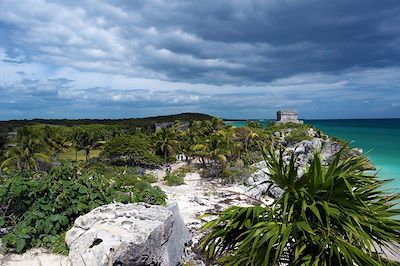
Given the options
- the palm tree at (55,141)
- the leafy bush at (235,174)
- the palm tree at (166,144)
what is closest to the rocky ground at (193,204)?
the leafy bush at (235,174)

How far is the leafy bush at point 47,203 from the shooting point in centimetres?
762

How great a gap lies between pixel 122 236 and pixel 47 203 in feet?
8.23

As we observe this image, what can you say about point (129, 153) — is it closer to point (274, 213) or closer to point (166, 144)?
point (166, 144)

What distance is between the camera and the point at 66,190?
8320mm

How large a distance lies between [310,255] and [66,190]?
6327 millimetres

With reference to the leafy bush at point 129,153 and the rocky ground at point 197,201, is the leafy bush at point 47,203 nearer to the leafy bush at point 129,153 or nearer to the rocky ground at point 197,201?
the rocky ground at point 197,201

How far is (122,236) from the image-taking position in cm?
682

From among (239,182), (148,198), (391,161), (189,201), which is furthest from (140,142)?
(391,161)

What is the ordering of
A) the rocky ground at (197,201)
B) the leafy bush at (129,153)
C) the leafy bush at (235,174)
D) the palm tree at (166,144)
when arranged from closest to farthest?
1. the rocky ground at (197,201)
2. the leafy bush at (235,174)
3. the leafy bush at (129,153)
4. the palm tree at (166,144)

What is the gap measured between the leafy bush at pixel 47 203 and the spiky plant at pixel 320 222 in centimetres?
496

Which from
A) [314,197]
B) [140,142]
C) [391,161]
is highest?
[314,197]

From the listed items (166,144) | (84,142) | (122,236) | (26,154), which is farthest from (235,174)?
(122,236)

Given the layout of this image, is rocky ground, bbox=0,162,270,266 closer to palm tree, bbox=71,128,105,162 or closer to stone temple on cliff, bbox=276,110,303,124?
palm tree, bbox=71,128,105,162

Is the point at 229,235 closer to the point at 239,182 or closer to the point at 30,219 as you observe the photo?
the point at 30,219
